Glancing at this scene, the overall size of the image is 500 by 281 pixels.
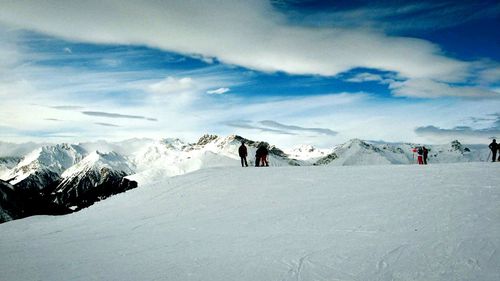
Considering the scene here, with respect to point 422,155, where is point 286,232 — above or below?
below

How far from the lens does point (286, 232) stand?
1375 centimetres

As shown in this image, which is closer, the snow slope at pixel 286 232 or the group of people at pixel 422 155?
the snow slope at pixel 286 232

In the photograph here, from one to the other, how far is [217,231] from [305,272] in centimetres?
551

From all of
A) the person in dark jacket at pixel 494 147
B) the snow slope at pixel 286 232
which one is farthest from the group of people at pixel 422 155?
the snow slope at pixel 286 232

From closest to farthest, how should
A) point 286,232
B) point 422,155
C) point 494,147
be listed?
point 286,232
point 494,147
point 422,155

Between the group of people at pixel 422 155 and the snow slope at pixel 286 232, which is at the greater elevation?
the group of people at pixel 422 155

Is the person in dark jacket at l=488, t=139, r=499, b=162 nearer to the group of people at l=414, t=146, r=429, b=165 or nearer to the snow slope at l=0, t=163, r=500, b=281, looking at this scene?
the group of people at l=414, t=146, r=429, b=165

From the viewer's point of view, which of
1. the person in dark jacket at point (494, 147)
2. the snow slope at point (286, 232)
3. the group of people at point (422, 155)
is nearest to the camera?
the snow slope at point (286, 232)

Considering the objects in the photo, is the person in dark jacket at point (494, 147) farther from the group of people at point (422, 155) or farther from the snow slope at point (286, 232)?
the snow slope at point (286, 232)

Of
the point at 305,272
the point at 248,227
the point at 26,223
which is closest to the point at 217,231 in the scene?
the point at 248,227

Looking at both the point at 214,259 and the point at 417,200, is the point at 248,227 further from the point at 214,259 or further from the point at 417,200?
the point at 417,200

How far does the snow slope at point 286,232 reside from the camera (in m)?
10.3

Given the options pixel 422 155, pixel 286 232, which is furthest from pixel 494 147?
pixel 286 232

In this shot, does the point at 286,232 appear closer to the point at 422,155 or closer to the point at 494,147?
the point at 422,155
